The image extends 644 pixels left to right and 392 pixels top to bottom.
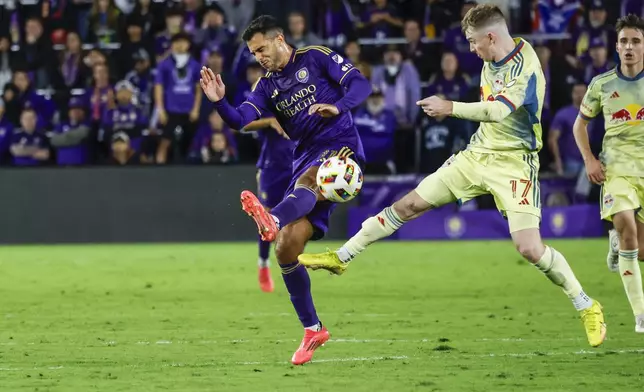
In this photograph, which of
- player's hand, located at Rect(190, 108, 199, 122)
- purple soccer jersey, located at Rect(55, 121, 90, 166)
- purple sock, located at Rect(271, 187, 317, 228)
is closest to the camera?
purple sock, located at Rect(271, 187, 317, 228)

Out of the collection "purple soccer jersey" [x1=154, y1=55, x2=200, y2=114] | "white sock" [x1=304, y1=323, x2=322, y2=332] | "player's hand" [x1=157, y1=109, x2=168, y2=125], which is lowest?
"player's hand" [x1=157, y1=109, x2=168, y2=125]

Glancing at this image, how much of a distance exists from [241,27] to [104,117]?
96.6 inches

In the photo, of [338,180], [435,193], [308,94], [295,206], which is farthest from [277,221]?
[435,193]

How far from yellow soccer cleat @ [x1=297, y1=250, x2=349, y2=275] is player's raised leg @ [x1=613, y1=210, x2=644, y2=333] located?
1962 millimetres

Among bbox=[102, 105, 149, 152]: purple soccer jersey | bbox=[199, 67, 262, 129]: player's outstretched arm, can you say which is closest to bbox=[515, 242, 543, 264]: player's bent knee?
bbox=[199, 67, 262, 129]: player's outstretched arm

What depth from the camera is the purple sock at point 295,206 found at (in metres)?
7.13

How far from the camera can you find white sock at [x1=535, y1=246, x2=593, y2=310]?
7594 millimetres

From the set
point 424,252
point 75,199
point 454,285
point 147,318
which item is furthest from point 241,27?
point 147,318

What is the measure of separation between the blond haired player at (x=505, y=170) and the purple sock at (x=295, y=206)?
0.94ft

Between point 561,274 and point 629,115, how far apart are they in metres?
1.40

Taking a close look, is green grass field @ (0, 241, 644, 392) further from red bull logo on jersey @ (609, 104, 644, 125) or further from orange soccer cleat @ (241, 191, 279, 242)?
red bull logo on jersey @ (609, 104, 644, 125)

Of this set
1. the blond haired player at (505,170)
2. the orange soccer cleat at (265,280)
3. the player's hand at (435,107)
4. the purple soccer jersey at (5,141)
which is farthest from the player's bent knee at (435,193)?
the purple soccer jersey at (5,141)

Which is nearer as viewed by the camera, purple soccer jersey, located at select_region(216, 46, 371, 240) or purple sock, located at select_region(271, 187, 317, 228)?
purple sock, located at select_region(271, 187, 317, 228)

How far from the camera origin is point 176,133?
1773cm
